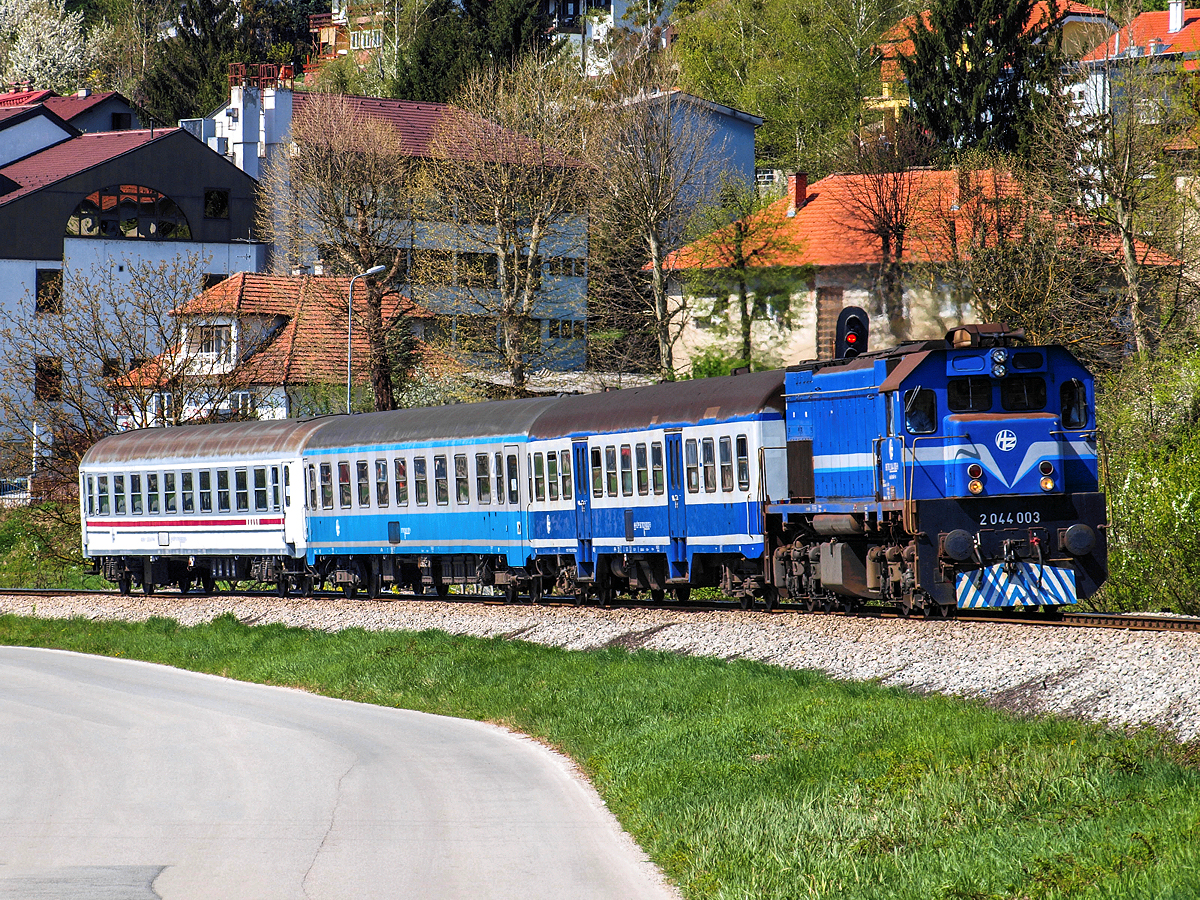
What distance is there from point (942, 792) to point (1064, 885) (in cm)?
289

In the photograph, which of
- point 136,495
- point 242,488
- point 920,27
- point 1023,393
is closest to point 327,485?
point 242,488

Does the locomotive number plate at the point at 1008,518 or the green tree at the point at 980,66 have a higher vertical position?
the green tree at the point at 980,66

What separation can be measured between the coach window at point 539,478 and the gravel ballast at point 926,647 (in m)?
2.21

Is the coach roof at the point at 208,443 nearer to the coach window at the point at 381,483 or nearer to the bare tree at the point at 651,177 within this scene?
the coach window at the point at 381,483

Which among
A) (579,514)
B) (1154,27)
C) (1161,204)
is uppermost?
(1154,27)

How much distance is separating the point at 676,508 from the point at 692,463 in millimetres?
852

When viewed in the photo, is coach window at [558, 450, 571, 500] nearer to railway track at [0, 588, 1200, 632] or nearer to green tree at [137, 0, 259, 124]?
railway track at [0, 588, 1200, 632]

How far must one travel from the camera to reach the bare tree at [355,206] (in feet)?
190

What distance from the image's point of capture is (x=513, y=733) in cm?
1811

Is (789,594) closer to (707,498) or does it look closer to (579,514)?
(707,498)

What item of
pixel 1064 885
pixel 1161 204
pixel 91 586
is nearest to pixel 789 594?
pixel 1064 885

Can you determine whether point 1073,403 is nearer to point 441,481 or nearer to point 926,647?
point 926,647

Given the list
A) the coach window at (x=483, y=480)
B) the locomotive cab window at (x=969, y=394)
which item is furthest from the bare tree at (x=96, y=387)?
the locomotive cab window at (x=969, y=394)

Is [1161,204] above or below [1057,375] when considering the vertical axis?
above
